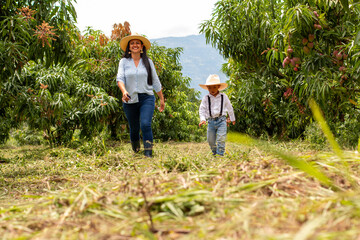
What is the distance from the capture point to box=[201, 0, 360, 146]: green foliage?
3713 mm

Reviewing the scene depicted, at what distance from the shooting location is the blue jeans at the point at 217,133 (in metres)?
3.95

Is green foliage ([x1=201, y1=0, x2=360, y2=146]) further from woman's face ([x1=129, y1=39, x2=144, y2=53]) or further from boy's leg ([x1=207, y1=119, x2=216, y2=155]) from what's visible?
woman's face ([x1=129, y1=39, x2=144, y2=53])

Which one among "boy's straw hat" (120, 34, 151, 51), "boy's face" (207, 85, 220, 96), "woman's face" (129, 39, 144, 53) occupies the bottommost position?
"boy's face" (207, 85, 220, 96)

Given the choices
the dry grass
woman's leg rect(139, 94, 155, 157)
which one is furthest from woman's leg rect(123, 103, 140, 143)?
the dry grass

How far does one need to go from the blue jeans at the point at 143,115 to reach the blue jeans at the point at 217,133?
2.53ft

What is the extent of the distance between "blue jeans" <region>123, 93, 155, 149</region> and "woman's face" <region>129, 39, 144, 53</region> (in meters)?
0.53

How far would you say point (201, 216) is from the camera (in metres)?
1.06

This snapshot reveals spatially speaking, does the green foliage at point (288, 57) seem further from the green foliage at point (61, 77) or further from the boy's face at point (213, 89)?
the green foliage at point (61, 77)

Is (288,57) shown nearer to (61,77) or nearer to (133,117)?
(133,117)

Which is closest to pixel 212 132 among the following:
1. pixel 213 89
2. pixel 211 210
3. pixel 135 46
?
pixel 213 89

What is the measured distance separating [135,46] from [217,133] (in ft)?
4.71

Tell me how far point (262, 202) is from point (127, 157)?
2585 mm

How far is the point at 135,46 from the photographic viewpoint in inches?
157

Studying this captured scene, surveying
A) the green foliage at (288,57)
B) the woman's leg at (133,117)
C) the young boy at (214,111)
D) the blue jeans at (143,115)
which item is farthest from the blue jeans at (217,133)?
the green foliage at (288,57)
